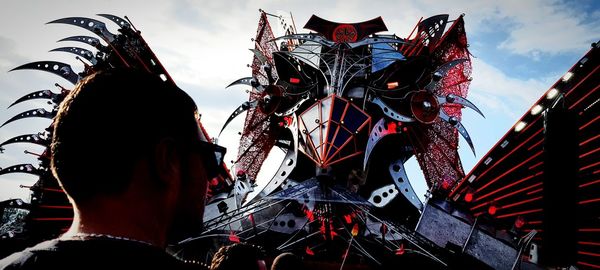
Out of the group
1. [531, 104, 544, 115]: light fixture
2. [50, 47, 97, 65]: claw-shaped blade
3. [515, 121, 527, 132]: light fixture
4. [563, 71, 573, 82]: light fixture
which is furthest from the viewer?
[50, 47, 97, 65]: claw-shaped blade

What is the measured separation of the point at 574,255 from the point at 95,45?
14.8 m

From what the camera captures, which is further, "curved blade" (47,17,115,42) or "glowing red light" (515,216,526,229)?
"curved blade" (47,17,115,42)

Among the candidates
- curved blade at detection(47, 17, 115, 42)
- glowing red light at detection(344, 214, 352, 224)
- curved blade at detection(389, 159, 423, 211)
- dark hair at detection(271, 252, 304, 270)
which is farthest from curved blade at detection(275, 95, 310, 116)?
dark hair at detection(271, 252, 304, 270)

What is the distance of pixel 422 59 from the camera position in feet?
54.6

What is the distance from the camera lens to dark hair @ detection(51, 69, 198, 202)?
1225 mm

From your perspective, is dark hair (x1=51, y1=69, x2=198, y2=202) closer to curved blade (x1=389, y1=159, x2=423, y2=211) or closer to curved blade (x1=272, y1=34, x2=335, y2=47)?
curved blade (x1=389, y1=159, x2=423, y2=211)

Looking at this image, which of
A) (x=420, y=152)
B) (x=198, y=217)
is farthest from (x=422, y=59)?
(x=198, y=217)

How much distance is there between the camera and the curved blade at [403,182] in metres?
15.0

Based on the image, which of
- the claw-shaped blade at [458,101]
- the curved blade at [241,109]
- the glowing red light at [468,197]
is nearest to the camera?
the glowing red light at [468,197]

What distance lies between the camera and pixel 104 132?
1.23 meters

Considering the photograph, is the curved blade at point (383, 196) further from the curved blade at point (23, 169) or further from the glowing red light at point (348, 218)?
the curved blade at point (23, 169)

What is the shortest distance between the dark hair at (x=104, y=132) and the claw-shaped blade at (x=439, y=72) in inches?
614

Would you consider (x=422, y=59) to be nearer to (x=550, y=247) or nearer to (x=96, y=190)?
(x=550, y=247)

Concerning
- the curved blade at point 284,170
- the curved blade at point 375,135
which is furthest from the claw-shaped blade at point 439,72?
the curved blade at point 284,170
